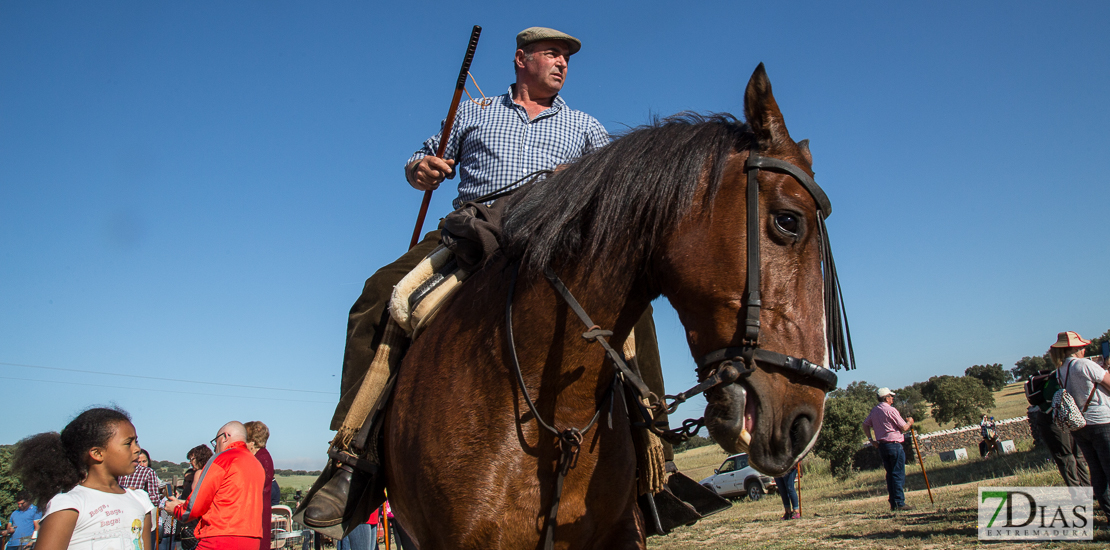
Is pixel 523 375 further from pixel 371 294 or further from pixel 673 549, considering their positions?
pixel 673 549

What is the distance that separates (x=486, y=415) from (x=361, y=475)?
3.20 feet

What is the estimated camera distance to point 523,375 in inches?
102

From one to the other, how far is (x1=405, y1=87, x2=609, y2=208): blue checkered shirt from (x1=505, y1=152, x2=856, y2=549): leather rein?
1.15 meters

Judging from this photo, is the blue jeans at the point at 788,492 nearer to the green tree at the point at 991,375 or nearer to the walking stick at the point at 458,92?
the walking stick at the point at 458,92

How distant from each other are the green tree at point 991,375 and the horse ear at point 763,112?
314ft

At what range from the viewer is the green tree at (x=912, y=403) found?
178ft

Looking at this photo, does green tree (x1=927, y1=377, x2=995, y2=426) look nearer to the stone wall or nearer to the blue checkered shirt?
the stone wall

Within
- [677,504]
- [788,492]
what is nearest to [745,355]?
[677,504]

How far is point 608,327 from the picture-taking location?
2490 millimetres

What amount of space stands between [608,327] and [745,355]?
1.93ft

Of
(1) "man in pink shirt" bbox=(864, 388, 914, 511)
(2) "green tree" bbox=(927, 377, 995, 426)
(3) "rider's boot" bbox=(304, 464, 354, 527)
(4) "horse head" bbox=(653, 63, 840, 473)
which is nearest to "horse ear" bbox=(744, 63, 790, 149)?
(4) "horse head" bbox=(653, 63, 840, 473)

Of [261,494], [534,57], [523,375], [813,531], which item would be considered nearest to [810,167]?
[523,375]

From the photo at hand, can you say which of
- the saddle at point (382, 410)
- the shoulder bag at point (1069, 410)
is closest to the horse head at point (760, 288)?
the saddle at point (382, 410)

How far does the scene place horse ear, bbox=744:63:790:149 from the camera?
2418 mm
